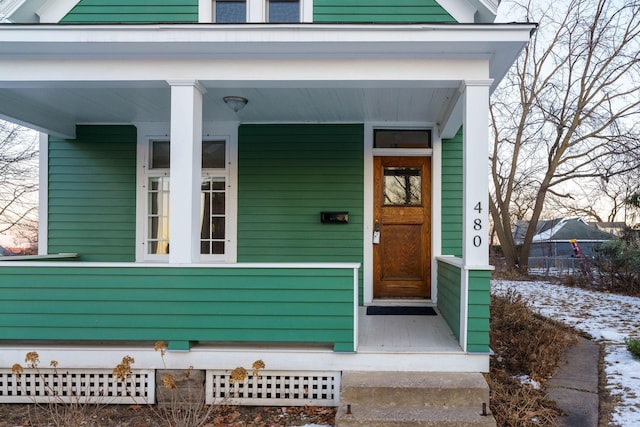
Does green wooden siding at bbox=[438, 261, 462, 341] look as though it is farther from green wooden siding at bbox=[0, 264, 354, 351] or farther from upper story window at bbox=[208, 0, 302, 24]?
upper story window at bbox=[208, 0, 302, 24]

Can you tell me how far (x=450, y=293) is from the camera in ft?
14.1

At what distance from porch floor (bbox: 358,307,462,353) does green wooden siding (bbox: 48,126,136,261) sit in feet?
10.3

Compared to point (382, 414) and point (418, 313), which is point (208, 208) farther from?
point (382, 414)

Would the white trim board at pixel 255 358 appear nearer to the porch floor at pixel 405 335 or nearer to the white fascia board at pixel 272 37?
the porch floor at pixel 405 335

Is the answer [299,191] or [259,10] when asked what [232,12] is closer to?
[259,10]

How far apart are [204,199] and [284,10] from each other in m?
2.37

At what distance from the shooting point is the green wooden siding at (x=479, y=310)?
3.61 m

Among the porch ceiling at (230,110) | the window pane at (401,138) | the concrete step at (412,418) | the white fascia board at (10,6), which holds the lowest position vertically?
the concrete step at (412,418)

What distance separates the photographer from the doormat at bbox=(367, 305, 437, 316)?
4984 millimetres

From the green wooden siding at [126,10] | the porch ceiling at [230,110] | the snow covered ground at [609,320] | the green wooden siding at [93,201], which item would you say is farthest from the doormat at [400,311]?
the green wooden siding at [126,10]

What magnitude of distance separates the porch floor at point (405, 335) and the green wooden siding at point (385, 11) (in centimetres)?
302

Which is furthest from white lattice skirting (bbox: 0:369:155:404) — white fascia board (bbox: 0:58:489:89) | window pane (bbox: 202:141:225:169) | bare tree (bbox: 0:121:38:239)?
bare tree (bbox: 0:121:38:239)

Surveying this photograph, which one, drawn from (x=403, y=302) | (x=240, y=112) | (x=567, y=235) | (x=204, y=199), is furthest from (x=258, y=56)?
(x=567, y=235)

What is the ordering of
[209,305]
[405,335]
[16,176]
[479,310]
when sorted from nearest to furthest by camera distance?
[479,310], [209,305], [405,335], [16,176]
